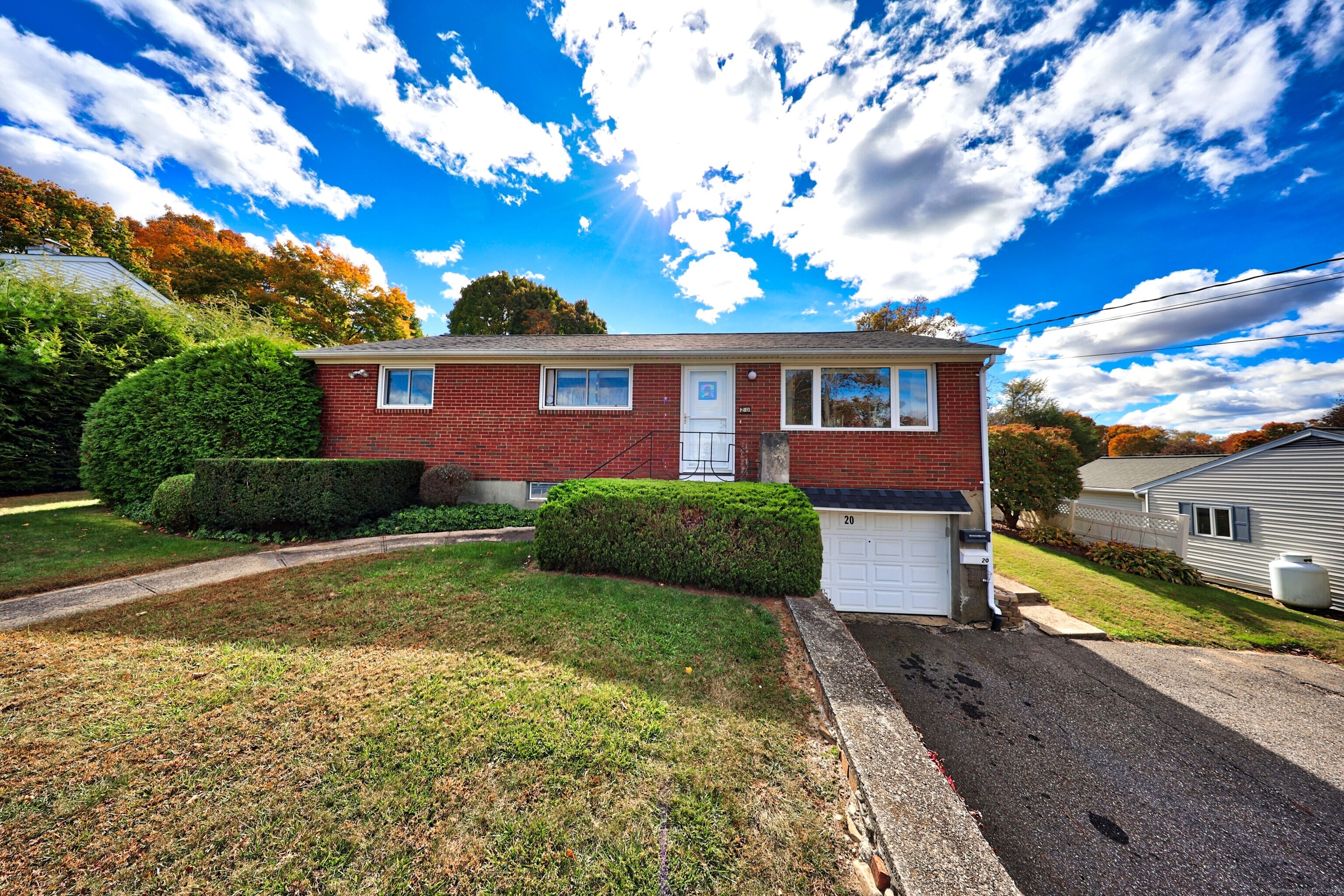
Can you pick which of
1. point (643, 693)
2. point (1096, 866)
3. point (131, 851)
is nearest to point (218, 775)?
point (131, 851)

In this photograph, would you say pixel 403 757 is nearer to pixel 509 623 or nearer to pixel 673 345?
pixel 509 623

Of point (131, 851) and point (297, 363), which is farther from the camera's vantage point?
point (297, 363)

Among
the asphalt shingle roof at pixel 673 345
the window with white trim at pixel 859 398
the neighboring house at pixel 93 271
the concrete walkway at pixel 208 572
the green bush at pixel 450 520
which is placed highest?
the neighboring house at pixel 93 271

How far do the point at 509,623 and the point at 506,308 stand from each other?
25.1m

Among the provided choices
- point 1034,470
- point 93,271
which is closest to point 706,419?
point 1034,470

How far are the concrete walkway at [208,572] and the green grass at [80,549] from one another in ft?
1.02

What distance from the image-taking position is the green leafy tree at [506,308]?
25.0 meters

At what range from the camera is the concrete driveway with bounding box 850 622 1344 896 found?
9.74ft

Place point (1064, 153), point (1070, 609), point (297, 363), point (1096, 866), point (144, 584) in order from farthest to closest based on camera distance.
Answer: point (1064, 153)
point (297, 363)
point (1070, 609)
point (144, 584)
point (1096, 866)

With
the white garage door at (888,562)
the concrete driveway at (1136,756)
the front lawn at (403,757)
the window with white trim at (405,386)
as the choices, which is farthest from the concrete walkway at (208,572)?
the concrete driveway at (1136,756)

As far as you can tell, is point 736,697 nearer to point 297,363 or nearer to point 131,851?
point 131,851

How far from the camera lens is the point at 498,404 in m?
8.86

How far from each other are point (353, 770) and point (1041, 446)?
18827 millimetres

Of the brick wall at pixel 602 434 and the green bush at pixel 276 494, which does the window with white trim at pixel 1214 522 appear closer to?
the brick wall at pixel 602 434
